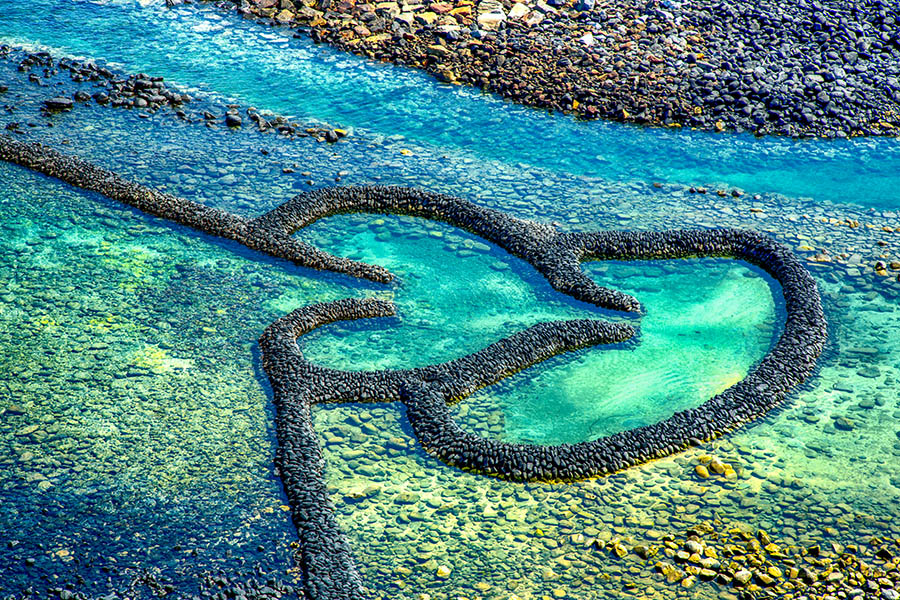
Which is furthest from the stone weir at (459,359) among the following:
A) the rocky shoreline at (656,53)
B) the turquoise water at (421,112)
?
the rocky shoreline at (656,53)

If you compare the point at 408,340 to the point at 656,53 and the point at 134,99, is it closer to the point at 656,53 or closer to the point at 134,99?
the point at 134,99

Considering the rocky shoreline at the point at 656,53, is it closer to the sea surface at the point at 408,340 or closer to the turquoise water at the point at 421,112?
the turquoise water at the point at 421,112

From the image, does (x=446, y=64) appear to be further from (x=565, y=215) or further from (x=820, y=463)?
(x=820, y=463)

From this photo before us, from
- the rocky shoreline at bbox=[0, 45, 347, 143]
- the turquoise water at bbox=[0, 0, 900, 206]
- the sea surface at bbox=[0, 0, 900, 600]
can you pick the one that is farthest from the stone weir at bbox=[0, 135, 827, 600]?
the turquoise water at bbox=[0, 0, 900, 206]

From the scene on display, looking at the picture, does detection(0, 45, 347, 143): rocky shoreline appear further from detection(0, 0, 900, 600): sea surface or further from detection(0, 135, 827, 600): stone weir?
detection(0, 135, 827, 600): stone weir

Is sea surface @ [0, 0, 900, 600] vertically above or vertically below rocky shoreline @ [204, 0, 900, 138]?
below

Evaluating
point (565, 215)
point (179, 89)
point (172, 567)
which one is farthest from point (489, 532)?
point (179, 89)
